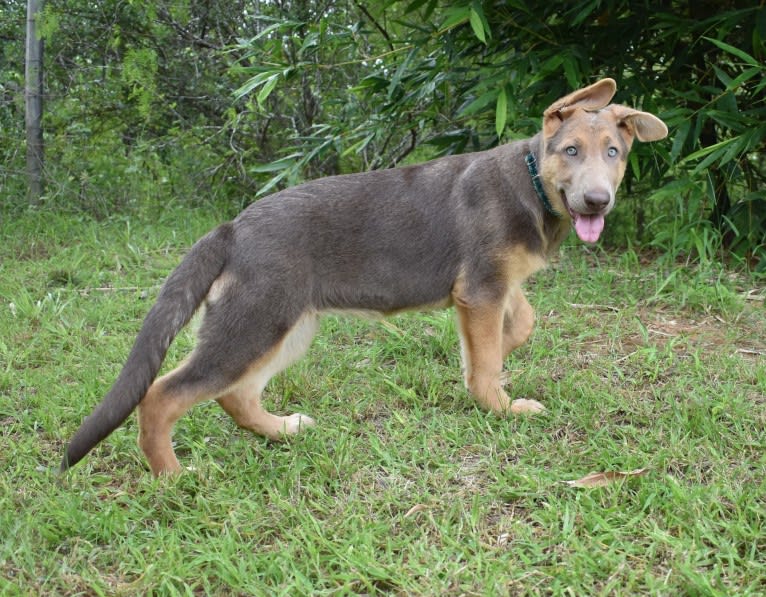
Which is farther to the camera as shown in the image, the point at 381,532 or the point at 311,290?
the point at 311,290

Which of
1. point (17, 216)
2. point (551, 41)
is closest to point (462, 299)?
point (551, 41)

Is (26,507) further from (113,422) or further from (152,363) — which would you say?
(152,363)

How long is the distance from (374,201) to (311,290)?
23.8 inches

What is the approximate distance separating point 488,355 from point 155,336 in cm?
161

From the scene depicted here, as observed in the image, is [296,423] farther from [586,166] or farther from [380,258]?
[586,166]

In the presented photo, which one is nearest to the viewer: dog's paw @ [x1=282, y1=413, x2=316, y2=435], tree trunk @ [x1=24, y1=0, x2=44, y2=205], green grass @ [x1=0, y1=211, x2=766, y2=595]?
green grass @ [x1=0, y1=211, x2=766, y2=595]

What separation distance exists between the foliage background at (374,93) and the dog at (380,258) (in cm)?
142

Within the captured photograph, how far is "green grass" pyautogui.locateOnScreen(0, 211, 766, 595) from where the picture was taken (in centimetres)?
296

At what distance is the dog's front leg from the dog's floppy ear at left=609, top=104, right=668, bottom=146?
103 centimetres

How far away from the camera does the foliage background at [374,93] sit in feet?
19.3

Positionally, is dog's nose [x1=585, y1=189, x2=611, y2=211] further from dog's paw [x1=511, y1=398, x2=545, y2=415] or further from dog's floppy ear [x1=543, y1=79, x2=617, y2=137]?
dog's paw [x1=511, y1=398, x2=545, y2=415]

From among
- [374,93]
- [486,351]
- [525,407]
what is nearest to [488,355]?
[486,351]

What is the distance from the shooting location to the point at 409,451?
383 centimetres

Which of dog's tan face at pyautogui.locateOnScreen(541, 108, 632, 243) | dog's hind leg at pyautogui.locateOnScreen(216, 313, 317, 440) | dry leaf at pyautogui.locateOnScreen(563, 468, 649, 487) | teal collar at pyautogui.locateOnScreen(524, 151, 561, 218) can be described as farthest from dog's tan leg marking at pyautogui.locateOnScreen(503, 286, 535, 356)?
dry leaf at pyautogui.locateOnScreen(563, 468, 649, 487)
